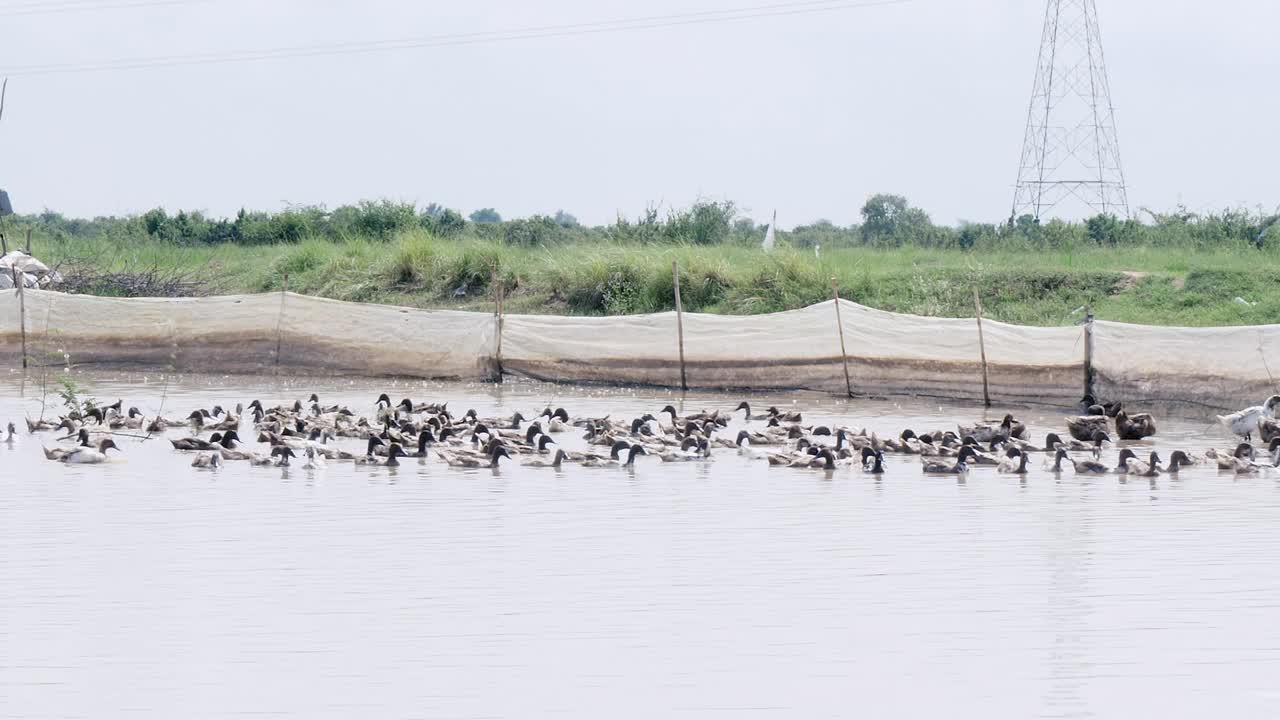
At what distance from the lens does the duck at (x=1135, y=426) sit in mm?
18172

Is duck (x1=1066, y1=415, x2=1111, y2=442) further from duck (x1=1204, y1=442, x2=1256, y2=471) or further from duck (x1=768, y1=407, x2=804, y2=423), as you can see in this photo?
duck (x1=768, y1=407, x2=804, y2=423)

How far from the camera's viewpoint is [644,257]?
3238cm

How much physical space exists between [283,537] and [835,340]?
12540 millimetres

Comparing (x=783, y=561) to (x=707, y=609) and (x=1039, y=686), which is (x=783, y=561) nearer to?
(x=707, y=609)

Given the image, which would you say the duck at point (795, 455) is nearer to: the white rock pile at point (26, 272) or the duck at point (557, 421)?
the duck at point (557, 421)

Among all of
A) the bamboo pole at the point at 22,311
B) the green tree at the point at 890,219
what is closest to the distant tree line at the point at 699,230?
the green tree at the point at 890,219

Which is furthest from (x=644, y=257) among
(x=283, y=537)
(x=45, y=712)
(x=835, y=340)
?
(x=45, y=712)

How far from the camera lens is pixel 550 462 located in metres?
16.2

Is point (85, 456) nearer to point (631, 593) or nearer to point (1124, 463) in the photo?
point (631, 593)

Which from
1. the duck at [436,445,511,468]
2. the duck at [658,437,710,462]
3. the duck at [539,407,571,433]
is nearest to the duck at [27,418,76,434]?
the duck at [436,445,511,468]

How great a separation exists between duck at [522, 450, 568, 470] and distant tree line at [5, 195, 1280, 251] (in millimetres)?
17687

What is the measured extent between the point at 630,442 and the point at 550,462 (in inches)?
42.1

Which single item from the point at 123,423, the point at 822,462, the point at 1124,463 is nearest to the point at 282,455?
the point at 123,423

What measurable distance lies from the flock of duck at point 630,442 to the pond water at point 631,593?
33cm
